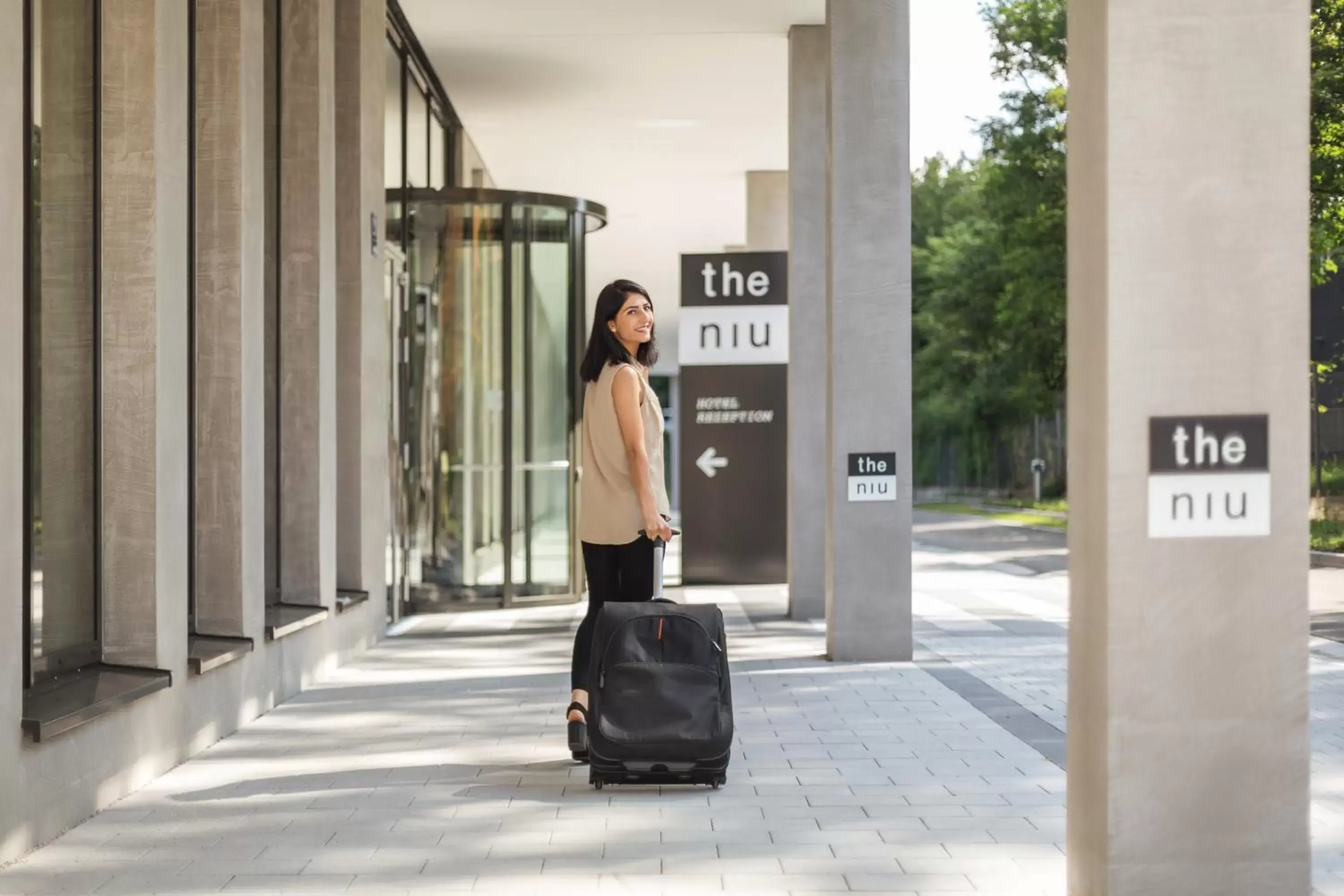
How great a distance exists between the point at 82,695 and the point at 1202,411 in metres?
3.97

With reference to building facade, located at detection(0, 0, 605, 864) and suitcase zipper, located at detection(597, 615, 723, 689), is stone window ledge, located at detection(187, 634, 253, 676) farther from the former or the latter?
suitcase zipper, located at detection(597, 615, 723, 689)

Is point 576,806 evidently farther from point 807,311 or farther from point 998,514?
point 998,514

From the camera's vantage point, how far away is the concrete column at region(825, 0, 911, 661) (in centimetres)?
1038

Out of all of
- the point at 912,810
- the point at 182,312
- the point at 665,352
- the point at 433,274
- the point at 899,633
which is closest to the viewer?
the point at 912,810

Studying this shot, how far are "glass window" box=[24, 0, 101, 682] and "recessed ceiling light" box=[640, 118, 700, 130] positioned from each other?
12130 millimetres

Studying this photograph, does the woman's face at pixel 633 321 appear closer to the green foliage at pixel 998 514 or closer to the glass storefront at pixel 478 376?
the glass storefront at pixel 478 376

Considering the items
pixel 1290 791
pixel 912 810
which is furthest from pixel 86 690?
pixel 1290 791

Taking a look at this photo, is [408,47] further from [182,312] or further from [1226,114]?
[1226,114]

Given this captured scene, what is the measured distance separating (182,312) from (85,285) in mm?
577

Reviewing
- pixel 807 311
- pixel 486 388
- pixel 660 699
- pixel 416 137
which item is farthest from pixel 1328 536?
pixel 660 699

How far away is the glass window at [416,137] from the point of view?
1429 cm

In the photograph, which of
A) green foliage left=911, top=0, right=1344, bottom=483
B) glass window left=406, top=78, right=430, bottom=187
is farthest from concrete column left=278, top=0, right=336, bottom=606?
green foliage left=911, top=0, right=1344, bottom=483

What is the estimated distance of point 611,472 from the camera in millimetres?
6707

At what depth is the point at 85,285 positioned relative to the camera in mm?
6426
